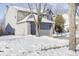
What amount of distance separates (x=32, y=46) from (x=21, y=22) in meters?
0.33

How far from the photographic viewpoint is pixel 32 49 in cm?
273

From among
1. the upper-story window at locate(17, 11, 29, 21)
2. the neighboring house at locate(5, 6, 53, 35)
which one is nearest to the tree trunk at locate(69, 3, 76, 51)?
the neighboring house at locate(5, 6, 53, 35)

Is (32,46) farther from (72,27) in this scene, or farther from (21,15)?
(72,27)

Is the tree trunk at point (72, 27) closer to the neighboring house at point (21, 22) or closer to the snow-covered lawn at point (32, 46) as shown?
the snow-covered lawn at point (32, 46)

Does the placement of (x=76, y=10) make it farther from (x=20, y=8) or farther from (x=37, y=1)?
(x=20, y=8)

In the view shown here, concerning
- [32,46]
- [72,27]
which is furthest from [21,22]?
[72,27]

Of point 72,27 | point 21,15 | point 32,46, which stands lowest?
point 32,46

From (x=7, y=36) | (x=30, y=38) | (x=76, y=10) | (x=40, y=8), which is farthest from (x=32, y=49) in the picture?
(x=76, y=10)

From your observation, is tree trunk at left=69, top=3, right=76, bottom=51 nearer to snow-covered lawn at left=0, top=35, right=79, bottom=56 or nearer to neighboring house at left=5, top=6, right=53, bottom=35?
snow-covered lawn at left=0, top=35, right=79, bottom=56

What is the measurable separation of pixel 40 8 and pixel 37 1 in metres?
0.09

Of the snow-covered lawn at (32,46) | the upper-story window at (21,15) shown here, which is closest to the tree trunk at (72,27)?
the snow-covered lawn at (32,46)

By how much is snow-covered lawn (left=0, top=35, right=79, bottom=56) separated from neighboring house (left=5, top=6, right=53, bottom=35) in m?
0.07

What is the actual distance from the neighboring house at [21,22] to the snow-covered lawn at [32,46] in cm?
7

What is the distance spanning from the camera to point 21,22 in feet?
8.93
